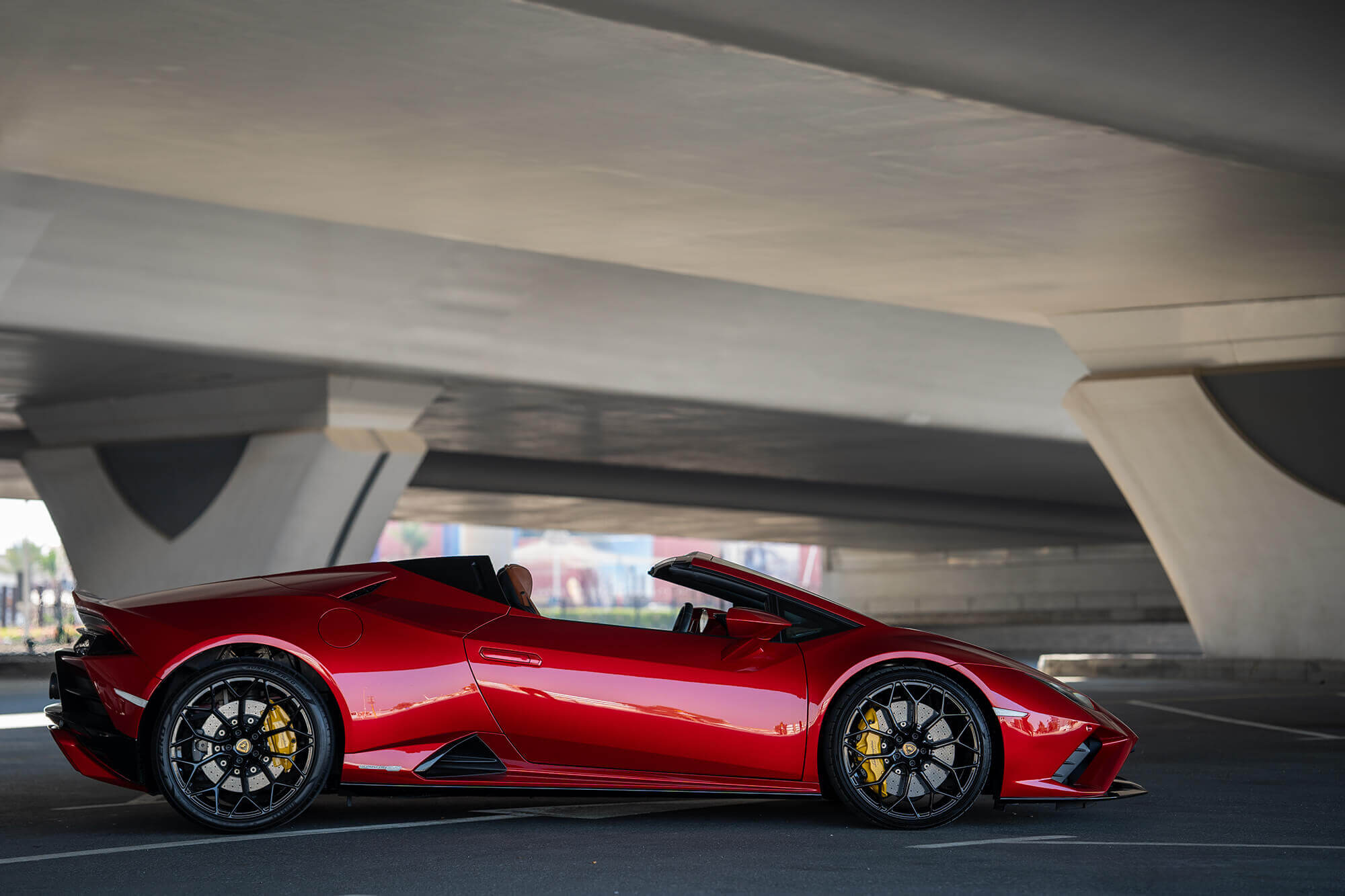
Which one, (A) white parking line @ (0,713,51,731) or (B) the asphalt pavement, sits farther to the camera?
(A) white parking line @ (0,713,51,731)

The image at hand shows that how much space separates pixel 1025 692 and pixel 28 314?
44.8 feet

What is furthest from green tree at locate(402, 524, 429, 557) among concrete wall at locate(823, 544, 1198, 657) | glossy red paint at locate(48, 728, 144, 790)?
glossy red paint at locate(48, 728, 144, 790)

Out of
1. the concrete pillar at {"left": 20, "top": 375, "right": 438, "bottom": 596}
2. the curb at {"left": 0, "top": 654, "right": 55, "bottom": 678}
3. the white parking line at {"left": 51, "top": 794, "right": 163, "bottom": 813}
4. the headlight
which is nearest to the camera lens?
the headlight

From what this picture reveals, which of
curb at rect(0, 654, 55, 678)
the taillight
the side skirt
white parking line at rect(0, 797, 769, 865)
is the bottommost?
curb at rect(0, 654, 55, 678)

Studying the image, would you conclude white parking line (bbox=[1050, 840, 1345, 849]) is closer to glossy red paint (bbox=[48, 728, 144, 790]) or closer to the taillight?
glossy red paint (bbox=[48, 728, 144, 790])

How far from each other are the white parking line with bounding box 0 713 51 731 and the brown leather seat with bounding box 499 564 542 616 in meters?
6.75

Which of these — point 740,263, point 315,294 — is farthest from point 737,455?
point 740,263

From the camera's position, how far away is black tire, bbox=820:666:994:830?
5520mm

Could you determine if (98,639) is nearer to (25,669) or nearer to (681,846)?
(681,846)

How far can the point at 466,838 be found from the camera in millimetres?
5379

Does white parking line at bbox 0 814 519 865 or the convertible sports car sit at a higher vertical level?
the convertible sports car

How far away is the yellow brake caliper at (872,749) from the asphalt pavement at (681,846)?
0.19 metres

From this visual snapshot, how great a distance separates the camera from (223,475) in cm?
2295

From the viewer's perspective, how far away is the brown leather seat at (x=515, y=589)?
19.1 feet
